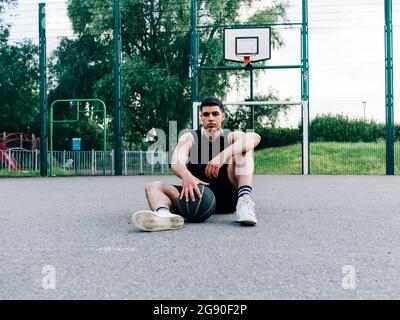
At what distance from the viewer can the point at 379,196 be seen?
5625mm

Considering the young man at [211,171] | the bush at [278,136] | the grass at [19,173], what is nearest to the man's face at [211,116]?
the young man at [211,171]

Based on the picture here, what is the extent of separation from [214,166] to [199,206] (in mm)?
272

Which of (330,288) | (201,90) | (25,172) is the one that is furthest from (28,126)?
(330,288)

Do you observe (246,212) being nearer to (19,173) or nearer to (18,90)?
(19,173)

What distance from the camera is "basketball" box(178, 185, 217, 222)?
10.9 feet

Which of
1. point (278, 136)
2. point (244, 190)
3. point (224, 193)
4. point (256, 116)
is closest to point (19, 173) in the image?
point (256, 116)

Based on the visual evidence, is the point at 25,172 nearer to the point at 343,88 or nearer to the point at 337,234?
the point at 343,88

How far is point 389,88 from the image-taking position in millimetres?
10484

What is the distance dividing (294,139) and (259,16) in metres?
2.99

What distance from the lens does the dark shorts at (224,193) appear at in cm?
349

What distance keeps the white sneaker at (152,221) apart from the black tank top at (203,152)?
501mm

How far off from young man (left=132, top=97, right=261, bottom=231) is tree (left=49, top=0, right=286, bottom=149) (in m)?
9.28
